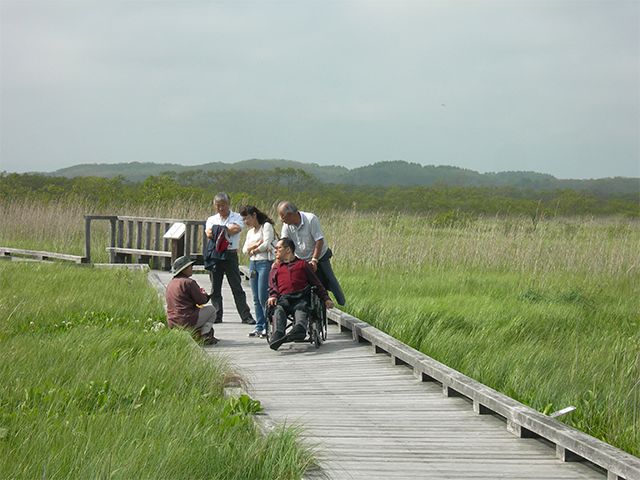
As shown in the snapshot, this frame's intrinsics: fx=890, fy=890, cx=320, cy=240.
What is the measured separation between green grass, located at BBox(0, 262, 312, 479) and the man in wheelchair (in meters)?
1.05

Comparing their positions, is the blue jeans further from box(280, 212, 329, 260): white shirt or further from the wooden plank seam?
the wooden plank seam

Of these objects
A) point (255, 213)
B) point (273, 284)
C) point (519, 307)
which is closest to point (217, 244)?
point (255, 213)

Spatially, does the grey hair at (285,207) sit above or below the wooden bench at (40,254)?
above

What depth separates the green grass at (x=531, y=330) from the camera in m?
7.30

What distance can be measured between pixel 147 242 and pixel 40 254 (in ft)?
8.56

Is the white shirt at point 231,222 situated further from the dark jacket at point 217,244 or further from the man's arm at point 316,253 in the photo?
the man's arm at point 316,253

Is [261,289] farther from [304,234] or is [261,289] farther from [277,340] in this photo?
[277,340]

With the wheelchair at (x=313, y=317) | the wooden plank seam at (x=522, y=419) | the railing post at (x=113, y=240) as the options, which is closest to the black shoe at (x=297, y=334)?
the wheelchair at (x=313, y=317)

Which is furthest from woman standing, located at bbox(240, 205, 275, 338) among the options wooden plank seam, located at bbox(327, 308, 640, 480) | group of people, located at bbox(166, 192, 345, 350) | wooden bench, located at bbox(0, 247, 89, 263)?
wooden bench, located at bbox(0, 247, 89, 263)

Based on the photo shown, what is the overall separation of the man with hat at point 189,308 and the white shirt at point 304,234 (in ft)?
3.83

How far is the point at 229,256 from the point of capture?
11.5 metres

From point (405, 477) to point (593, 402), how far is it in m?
2.43

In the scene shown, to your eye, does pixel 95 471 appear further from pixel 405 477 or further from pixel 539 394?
pixel 539 394

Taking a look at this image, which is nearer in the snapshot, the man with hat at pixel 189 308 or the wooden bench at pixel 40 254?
the man with hat at pixel 189 308
